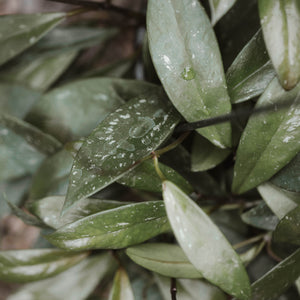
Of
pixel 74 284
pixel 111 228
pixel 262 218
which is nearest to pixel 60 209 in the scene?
pixel 111 228

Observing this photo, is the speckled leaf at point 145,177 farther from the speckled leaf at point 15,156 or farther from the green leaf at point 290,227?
the speckled leaf at point 15,156

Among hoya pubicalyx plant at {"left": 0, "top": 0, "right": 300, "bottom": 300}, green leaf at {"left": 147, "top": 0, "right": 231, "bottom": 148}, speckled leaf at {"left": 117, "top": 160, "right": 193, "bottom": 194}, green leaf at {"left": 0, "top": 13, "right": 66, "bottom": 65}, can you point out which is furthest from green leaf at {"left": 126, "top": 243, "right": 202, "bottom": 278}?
green leaf at {"left": 0, "top": 13, "right": 66, "bottom": 65}

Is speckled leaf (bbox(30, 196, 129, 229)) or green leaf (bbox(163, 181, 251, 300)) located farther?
speckled leaf (bbox(30, 196, 129, 229))

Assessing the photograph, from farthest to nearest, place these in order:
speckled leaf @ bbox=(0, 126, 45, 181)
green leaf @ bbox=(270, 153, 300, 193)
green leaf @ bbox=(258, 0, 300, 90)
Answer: speckled leaf @ bbox=(0, 126, 45, 181) < green leaf @ bbox=(270, 153, 300, 193) < green leaf @ bbox=(258, 0, 300, 90)

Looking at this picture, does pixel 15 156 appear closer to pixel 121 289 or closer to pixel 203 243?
pixel 121 289

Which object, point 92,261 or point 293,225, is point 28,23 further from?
point 293,225

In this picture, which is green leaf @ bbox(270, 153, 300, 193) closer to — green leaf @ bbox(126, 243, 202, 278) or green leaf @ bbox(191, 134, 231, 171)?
green leaf @ bbox(191, 134, 231, 171)
